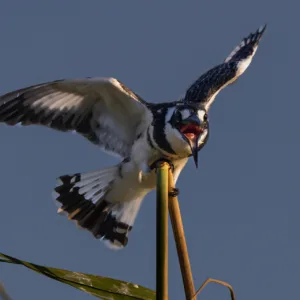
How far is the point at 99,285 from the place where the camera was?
7.62 ft

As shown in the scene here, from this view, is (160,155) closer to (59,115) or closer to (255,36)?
(59,115)

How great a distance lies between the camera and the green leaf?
221 centimetres

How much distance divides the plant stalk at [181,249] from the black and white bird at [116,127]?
2.13 meters

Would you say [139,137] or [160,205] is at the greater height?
[139,137]

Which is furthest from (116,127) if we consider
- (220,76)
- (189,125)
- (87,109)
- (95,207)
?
(189,125)

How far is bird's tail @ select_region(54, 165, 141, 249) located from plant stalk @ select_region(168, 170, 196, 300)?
3.85m

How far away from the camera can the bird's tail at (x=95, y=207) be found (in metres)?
6.43

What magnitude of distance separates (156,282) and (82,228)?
4698mm

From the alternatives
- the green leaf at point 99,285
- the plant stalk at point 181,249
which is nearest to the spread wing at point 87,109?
the plant stalk at point 181,249

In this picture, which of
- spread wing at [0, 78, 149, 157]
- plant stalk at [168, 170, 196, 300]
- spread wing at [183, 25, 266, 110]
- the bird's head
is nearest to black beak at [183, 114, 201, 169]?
the bird's head

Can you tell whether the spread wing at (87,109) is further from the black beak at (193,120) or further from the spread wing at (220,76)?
the black beak at (193,120)

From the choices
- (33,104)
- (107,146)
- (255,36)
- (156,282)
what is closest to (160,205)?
(156,282)

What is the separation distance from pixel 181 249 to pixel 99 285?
28cm

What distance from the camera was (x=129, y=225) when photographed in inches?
255
